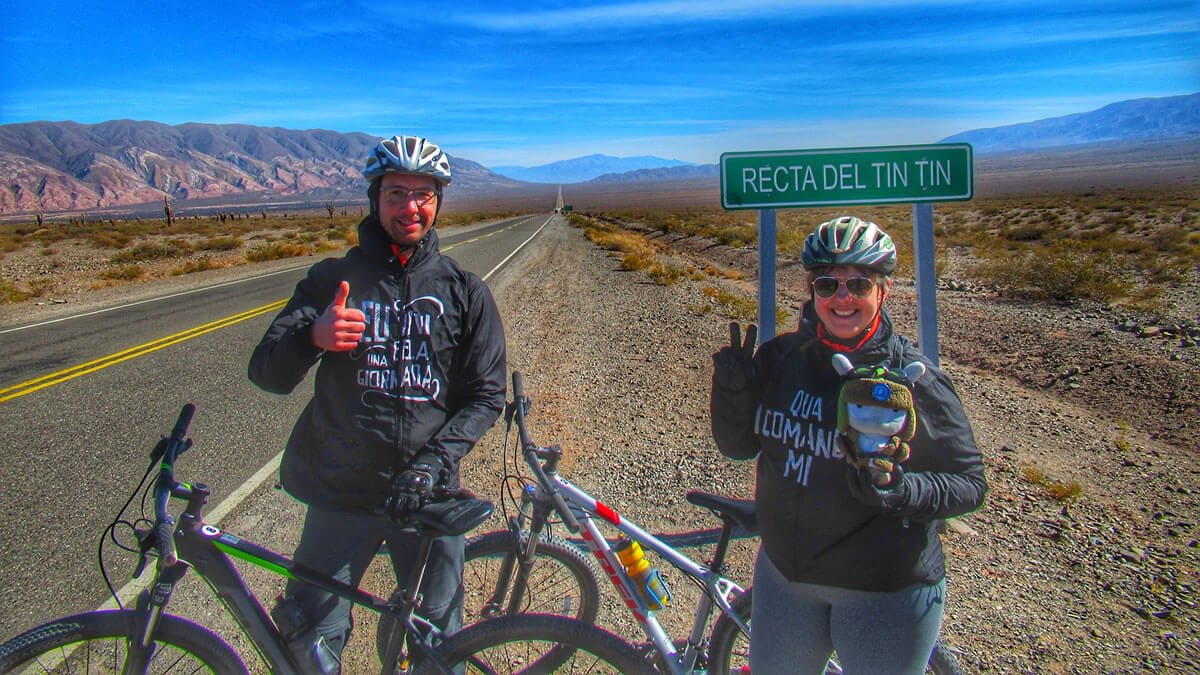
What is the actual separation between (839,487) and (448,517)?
3.41 ft

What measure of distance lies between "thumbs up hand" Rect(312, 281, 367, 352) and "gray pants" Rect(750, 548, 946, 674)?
4.43 ft

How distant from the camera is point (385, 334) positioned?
218cm

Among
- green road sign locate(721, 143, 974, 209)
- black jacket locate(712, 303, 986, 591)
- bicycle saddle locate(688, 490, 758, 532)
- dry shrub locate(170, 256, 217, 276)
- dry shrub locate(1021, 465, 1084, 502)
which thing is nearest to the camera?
black jacket locate(712, 303, 986, 591)

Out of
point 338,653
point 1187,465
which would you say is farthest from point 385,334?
point 1187,465

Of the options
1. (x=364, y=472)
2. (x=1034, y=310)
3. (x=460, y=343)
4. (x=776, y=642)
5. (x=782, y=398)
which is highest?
(x=460, y=343)

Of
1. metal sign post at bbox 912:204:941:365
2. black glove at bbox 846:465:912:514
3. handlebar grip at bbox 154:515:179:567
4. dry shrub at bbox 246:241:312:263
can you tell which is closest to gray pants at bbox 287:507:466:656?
handlebar grip at bbox 154:515:179:567

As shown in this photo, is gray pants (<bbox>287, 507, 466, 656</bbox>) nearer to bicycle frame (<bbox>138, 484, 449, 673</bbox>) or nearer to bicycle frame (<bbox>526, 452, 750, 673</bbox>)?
bicycle frame (<bbox>138, 484, 449, 673</bbox>)

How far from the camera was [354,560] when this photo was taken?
7.28 ft

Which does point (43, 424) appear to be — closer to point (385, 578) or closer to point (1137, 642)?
point (385, 578)

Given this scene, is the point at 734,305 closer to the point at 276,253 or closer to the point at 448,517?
the point at 448,517

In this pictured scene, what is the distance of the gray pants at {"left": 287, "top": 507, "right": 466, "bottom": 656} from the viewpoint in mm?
2160

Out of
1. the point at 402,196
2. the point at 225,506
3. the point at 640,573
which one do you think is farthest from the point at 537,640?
the point at 225,506

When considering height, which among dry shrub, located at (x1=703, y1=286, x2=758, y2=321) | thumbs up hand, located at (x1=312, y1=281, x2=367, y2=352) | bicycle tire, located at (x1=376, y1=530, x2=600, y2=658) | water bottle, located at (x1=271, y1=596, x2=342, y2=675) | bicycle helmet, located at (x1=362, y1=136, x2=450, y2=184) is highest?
bicycle helmet, located at (x1=362, y1=136, x2=450, y2=184)

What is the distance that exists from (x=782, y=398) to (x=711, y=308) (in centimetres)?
1057
